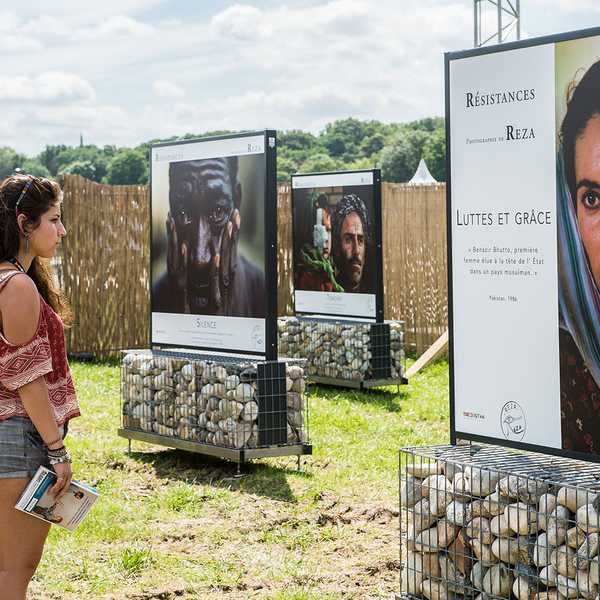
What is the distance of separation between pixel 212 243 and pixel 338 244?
341 cm

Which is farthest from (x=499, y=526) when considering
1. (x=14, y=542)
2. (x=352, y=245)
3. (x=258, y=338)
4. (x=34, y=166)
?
(x=34, y=166)

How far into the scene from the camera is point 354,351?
8664 millimetres

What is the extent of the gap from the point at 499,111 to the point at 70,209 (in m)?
8.64

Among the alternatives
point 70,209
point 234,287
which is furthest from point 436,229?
point 234,287

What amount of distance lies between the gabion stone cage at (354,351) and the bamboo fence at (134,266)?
2.06 m

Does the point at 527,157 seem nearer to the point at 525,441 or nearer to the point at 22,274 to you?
the point at 525,441

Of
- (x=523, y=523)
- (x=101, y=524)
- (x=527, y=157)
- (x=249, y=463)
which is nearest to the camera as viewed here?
(x=523, y=523)

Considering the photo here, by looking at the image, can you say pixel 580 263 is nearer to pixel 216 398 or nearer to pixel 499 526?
pixel 499 526

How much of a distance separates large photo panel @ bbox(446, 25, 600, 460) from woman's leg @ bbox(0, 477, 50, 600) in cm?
174

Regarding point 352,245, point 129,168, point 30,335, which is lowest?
point 30,335

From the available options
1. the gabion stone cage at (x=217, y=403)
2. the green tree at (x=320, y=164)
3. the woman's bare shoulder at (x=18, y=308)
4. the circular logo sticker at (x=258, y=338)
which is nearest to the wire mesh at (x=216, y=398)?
the gabion stone cage at (x=217, y=403)

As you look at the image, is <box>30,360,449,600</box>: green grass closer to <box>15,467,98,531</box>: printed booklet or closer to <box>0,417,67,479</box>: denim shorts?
<box>15,467,98,531</box>: printed booklet

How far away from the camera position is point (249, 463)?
5.89 m

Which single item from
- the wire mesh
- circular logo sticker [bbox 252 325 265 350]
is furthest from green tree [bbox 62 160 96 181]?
circular logo sticker [bbox 252 325 265 350]
